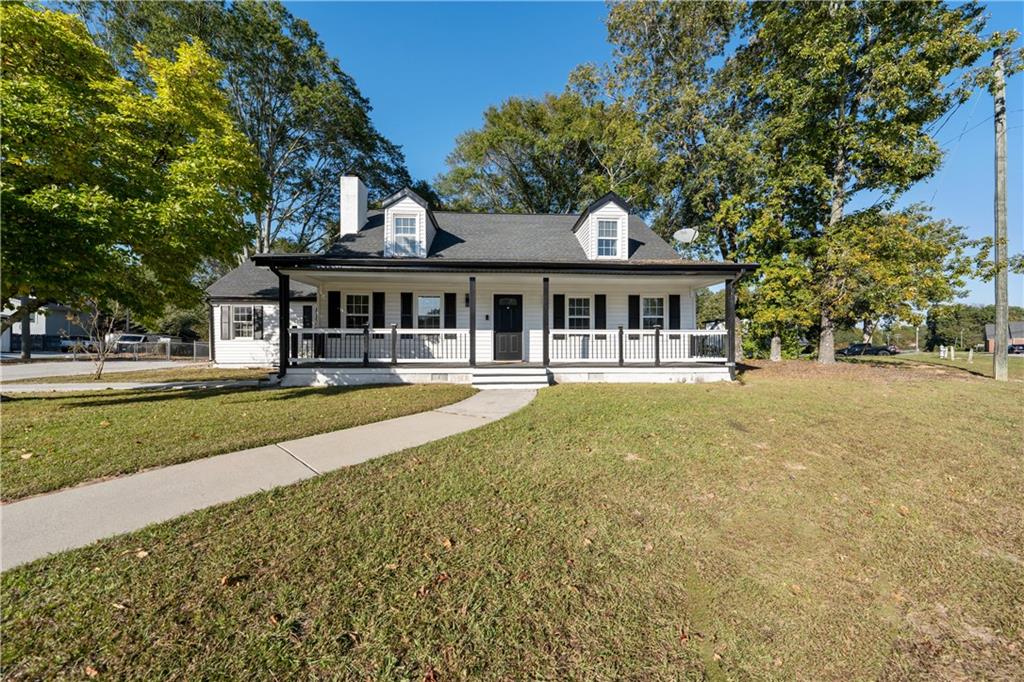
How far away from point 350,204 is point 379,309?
4.12 meters

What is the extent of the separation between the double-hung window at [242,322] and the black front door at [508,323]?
1199 centimetres

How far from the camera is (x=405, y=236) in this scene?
1257cm

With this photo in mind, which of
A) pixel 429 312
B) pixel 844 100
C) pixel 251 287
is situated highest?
pixel 844 100

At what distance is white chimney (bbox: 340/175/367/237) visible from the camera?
45.7 feet

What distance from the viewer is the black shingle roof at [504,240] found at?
13.0 metres

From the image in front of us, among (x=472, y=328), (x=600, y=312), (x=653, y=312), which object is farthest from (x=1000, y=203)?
(x=472, y=328)

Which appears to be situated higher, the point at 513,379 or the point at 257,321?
the point at 257,321

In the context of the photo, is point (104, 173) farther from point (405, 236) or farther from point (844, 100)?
point (844, 100)

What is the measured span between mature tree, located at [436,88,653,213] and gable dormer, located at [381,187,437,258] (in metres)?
12.2

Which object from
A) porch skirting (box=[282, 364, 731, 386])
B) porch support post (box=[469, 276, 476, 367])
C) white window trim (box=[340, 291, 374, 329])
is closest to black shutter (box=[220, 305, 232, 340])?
white window trim (box=[340, 291, 374, 329])

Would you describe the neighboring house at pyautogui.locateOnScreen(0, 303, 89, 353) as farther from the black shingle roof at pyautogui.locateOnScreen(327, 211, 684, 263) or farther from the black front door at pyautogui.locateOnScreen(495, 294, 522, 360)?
the black front door at pyautogui.locateOnScreen(495, 294, 522, 360)

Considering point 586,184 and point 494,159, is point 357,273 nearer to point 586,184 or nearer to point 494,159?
point 586,184

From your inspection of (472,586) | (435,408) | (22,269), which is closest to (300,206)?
(22,269)

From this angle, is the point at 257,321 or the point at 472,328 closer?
the point at 472,328
